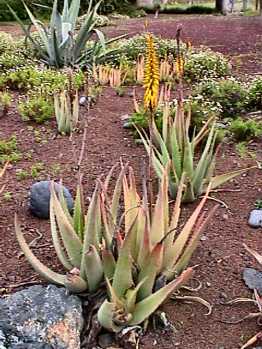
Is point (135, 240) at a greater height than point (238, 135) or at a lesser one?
greater

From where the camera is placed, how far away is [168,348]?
3.11m

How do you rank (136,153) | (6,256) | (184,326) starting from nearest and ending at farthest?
(184,326), (6,256), (136,153)

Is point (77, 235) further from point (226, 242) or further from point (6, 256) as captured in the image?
point (226, 242)

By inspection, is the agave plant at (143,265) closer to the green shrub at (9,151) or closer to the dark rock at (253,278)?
the dark rock at (253,278)

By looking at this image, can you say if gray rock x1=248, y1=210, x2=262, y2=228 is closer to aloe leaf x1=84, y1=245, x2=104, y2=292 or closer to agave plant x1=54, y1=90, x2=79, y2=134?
aloe leaf x1=84, y1=245, x2=104, y2=292

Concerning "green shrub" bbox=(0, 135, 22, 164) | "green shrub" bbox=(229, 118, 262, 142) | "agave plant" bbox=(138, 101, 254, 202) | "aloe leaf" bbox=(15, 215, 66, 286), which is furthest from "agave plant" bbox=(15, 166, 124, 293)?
"green shrub" bbox=(229, 118, 262, 142)

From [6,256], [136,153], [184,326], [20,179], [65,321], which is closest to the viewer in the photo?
[65,321]

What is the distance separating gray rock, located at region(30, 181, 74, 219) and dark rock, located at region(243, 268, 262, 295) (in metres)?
1.21

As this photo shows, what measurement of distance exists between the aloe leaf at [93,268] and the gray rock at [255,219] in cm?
→ 127

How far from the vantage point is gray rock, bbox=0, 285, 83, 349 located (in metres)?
2.96

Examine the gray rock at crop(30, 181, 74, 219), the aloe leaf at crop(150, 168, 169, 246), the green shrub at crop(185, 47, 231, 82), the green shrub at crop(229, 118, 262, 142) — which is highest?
the aloe leaf at crop(150, 168, 169, 246)

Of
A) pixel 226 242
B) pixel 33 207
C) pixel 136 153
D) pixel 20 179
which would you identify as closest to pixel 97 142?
pixel 136 153

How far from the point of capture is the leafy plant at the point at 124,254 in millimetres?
3049

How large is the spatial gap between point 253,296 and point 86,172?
2002 mm
